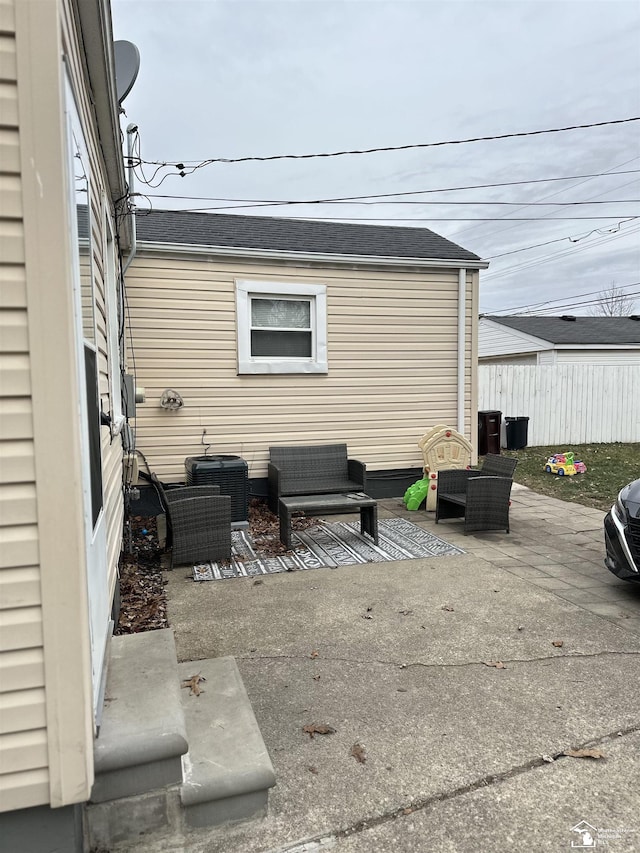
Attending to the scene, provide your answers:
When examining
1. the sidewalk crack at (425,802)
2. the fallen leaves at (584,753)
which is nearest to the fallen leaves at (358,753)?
the sidewalk crack at (425,802)

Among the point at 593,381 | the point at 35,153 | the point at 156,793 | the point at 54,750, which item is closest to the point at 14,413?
the point at 35,153

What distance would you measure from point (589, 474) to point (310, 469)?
585 centimetres

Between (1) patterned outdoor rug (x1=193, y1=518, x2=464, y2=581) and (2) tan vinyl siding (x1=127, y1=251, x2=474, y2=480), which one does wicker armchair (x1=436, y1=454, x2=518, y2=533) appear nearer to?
(1) patterned outdoor rug (x1=193, y1=518, x2=464, y2=581)

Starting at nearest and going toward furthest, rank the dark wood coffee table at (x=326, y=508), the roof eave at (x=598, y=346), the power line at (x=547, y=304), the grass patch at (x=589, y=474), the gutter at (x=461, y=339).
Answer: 1. the dark wood coffee table at (x=326, y=508)
2. the gutter at (x=461, y=339)
3. the grass patch at (x=589, y=474)
4. the roof eave at (x=598, y=346)
5. the power line at (x=547, y=304)

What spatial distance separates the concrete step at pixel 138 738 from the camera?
187 centimetres

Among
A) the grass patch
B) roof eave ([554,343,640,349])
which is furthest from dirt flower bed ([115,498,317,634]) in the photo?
roof eave ([554,343,640,349])

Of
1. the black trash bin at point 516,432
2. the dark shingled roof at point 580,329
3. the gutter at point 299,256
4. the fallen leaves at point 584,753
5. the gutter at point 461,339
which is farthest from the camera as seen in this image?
the dark shingled roof at point 580,329

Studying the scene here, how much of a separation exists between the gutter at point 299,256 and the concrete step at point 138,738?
587cm

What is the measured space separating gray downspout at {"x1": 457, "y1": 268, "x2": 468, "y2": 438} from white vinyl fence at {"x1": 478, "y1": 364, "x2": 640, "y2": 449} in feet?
19.3

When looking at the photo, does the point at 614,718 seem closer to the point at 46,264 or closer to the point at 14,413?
the point at 14,413

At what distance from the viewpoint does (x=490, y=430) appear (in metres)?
11.7

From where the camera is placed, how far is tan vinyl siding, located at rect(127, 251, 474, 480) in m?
7.12

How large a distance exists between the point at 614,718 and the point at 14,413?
3022 millimetres

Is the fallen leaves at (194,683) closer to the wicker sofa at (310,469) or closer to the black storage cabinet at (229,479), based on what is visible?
the black storage cabinet at (229,479)
